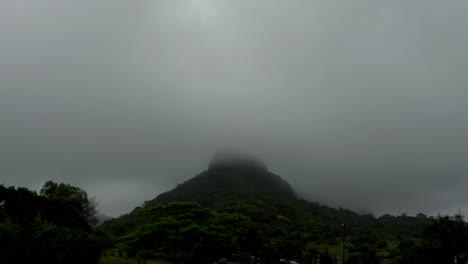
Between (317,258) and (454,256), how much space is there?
36.3 m

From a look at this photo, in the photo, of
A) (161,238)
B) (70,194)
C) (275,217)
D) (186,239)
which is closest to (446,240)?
(186,239)

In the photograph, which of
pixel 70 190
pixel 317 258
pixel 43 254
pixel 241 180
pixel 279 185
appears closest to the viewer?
pixel 43 254

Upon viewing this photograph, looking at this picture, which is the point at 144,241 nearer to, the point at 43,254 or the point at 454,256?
the point at 43,254

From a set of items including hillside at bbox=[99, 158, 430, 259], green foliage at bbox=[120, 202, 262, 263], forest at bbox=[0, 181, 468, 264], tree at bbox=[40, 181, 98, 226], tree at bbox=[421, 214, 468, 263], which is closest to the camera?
green foliage at bbox=[120, 202, 262, 263]

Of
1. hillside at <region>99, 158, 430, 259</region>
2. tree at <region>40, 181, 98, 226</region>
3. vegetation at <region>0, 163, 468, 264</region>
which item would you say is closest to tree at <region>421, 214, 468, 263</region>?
vegetation at <region>0, 163, 468, 264</region>

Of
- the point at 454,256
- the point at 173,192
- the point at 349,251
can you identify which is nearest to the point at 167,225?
the point at 454,256

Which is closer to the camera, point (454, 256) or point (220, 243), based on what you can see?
point (220, 243)

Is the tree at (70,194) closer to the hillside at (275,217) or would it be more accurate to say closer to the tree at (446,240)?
the hillside at (275,217)

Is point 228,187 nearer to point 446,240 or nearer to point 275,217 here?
point 275,217

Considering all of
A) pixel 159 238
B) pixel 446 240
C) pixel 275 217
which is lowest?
pixel 159 238

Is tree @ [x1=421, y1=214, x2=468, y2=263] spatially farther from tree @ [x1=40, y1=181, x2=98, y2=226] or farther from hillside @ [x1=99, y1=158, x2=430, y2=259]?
tree @ [x1=40, y1=181, x2=98, y2=226]

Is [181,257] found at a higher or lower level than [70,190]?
lower

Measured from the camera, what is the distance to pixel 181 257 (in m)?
28.8

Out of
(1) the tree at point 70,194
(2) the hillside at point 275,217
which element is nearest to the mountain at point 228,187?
(2) the hillside at point 275,217
